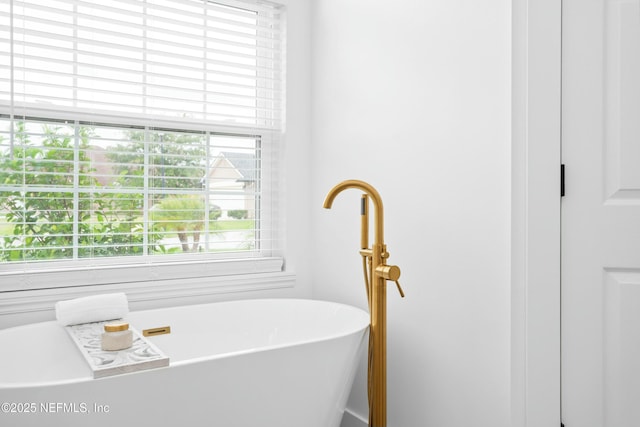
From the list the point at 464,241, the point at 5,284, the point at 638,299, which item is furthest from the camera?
the point at 5,284

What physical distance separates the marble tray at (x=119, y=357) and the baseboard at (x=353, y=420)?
1.14 metres

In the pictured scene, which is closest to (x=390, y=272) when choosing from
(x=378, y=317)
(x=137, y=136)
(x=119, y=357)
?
(x=378, y=317)

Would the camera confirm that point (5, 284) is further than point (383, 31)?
No

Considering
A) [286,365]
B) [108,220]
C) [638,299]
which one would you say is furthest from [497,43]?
[108,220]

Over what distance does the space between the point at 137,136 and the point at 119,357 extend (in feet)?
3.91

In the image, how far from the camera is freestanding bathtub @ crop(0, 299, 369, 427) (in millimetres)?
1253

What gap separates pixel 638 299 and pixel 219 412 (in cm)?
129

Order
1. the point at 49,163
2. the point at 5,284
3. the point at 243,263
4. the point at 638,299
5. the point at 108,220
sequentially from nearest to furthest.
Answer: the point at 638,299
the point at 5,284
the point at 49,163
the point at 108,220
the point at 243,263

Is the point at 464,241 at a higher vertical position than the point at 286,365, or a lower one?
higher

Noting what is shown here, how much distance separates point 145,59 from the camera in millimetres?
2229

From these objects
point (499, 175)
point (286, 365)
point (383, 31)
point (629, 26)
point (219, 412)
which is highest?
point (383, 31)

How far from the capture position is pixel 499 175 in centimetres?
159

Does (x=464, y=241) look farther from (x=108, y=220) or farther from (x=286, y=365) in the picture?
(x=108, y=220)

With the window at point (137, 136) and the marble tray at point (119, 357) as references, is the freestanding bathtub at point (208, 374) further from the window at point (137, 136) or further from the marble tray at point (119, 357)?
the window at point (137, 136)
